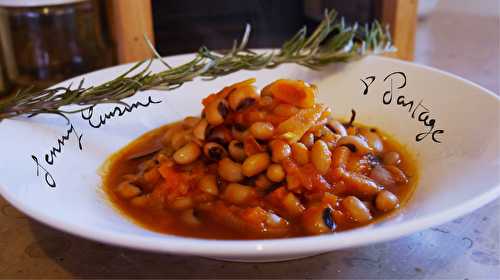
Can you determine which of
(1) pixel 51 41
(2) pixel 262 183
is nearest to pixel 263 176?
(2) pixel 262 183

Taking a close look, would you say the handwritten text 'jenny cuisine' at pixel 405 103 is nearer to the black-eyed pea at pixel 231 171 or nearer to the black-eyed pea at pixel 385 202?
the black-eyed pea at pixel 385 202

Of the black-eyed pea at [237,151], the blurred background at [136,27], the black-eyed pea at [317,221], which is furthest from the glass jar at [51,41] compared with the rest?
the black-eyed pea at [317,221]

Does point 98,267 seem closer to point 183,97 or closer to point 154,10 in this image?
point 183,97

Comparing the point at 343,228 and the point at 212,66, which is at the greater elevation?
the point at 212,66

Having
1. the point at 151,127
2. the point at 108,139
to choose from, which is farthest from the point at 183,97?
the point at 108,139

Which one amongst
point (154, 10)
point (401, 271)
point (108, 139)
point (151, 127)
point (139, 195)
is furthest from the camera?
point (154, 10)

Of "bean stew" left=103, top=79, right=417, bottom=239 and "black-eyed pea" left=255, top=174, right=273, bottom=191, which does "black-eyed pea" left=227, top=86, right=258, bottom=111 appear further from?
"black-eyed pea" left=255, top=174, right=273, bottom=191
